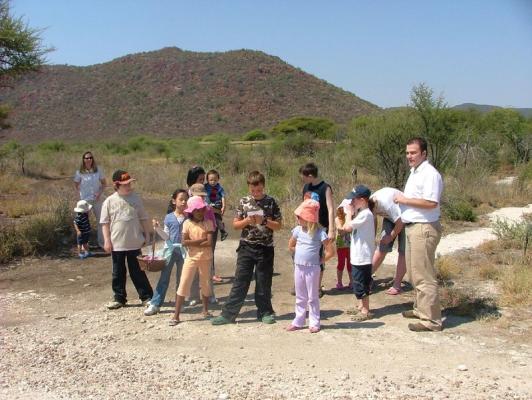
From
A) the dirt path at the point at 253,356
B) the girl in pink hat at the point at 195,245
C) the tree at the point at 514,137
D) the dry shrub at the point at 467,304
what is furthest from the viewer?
the tree at the point at 514,137

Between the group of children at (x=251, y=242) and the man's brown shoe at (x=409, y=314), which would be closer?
the group of children at (x=251, y=242)

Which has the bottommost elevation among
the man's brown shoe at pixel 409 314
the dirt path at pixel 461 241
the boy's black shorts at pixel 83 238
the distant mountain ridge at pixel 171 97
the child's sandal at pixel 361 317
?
the child's sandal at pixel 361 317

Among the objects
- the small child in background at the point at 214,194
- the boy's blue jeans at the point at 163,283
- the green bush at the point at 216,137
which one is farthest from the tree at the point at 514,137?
the boy's blue jeans at the point at 163,283

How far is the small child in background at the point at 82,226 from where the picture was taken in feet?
31.3

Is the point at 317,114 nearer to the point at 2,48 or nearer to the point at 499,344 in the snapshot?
the point at 2,48

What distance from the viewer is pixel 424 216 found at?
5777mm

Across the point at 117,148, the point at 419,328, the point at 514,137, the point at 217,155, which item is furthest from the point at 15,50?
the point at 117,148

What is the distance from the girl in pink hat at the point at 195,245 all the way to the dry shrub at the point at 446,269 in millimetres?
3394

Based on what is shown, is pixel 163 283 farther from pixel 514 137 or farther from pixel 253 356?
pixel 514 137

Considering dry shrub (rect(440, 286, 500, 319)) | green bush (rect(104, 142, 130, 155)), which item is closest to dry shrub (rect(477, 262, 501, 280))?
dry shrub (rect(440, 286, 500, 319))

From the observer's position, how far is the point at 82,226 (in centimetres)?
959

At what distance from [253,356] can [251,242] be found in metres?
1.29

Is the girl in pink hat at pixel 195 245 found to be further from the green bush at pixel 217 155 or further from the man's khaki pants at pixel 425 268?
the green bush at pixel 217 155

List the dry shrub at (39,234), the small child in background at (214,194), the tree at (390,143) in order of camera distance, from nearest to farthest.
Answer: the small child in background at (214,194) → the dry shrub at (39,234) → the tree at (390,143)
